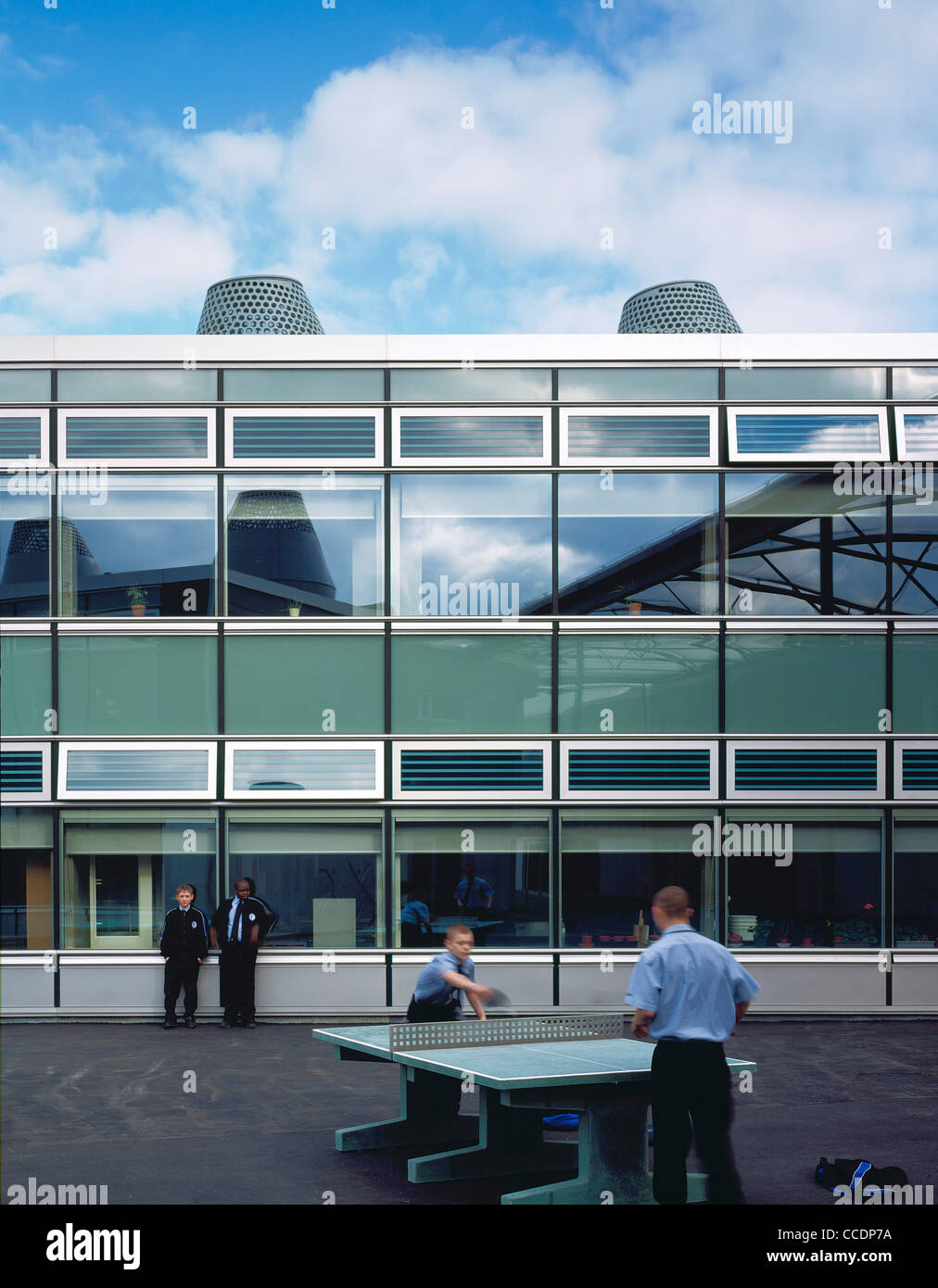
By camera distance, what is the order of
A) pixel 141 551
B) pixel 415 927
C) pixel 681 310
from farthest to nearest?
pixel 681 310 → pixel 141 551 → pixel 415 927

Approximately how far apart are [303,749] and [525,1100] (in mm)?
7588

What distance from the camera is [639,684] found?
14227 mm

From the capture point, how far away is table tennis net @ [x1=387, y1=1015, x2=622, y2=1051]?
8.03 meters

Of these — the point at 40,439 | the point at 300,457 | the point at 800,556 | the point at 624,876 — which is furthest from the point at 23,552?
the point at 800,556

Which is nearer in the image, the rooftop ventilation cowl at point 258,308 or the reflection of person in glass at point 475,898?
the reflection of person in glass at point 475,898

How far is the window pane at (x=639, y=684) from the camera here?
14211 mm

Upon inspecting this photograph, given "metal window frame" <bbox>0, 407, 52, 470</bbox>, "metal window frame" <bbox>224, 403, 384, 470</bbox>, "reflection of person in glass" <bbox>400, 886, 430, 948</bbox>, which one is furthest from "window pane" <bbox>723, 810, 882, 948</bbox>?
"metal window frame" <bbox>0, 407, 52, 470</bbox>

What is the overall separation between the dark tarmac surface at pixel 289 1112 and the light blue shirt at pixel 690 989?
1529 mm

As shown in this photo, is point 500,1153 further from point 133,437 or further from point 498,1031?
point 133,437

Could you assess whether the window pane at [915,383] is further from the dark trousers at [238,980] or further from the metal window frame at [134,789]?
the dark trousers at [238,980]

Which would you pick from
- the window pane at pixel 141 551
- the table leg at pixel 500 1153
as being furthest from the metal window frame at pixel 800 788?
Result: the table leg at pixel 500 1153
